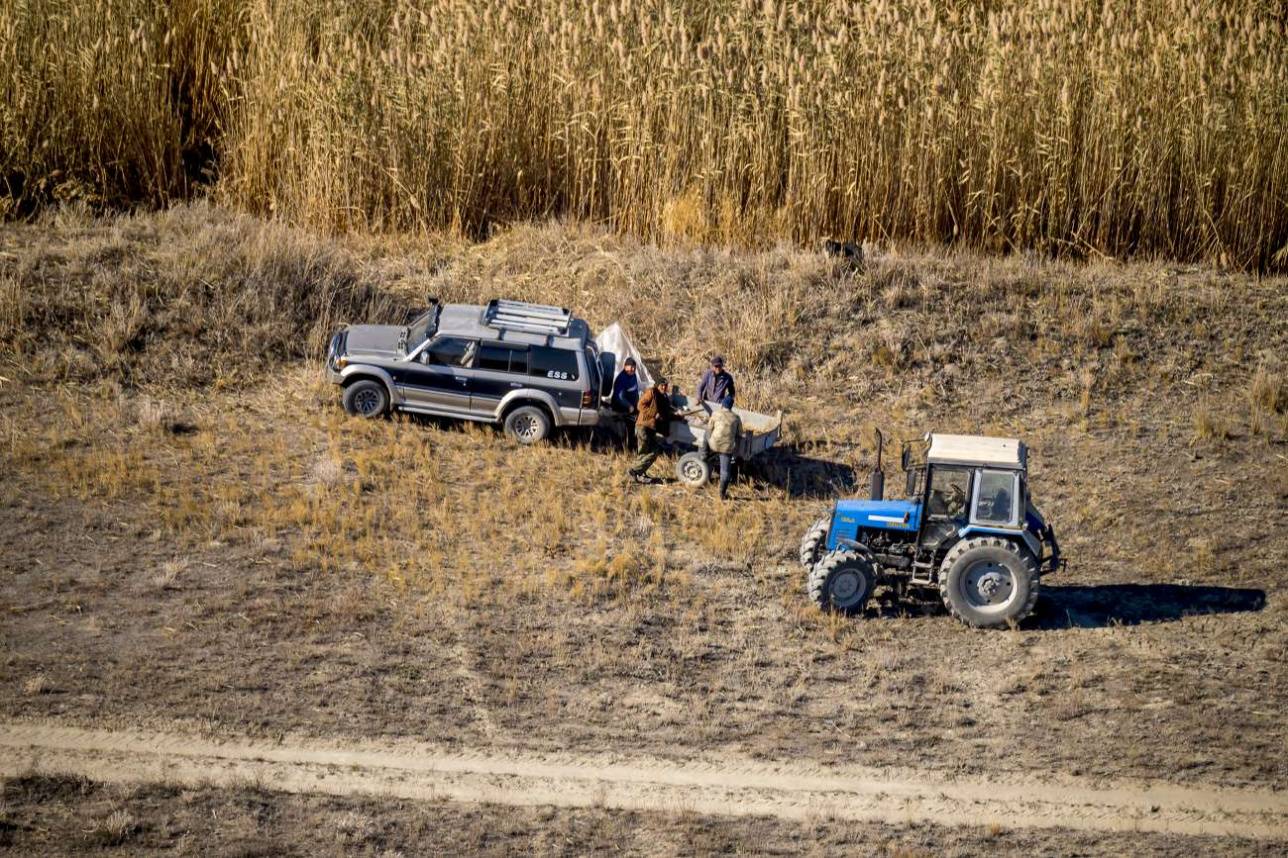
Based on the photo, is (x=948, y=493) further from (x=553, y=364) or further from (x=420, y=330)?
(x=420, y=330)

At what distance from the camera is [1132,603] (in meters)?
13.4

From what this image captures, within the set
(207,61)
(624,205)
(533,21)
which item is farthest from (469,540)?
(207,61)

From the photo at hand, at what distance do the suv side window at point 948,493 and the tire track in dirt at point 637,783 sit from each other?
291cm

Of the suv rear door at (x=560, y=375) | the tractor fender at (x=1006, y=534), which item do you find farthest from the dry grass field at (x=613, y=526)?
the tractor fender at (x=1006, y=534)

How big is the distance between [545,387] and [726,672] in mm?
5334

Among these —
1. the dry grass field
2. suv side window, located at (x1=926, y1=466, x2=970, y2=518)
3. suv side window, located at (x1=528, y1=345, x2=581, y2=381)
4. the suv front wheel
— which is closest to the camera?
the dry grass field

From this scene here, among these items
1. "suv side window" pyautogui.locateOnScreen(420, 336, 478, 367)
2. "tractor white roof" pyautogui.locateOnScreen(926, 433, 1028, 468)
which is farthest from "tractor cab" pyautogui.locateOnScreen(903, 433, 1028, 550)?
"suv side window" pyautogui.locateOnScreen(420, 336, 478, 367)

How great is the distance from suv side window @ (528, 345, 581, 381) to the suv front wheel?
1.45 feet

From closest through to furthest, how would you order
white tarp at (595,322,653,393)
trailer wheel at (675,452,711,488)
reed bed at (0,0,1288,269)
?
trailer wheel at (675,452,711,488) < white tarp at (595,322,653,393) < reed bed at (0,0,1288,269)

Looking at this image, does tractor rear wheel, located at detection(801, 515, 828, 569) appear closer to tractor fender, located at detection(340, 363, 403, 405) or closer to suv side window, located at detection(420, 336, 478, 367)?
suv side window, located at detection(420, 336, 478, 367)

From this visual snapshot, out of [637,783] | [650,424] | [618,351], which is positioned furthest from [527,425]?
[637,783]

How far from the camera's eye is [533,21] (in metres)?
21.5

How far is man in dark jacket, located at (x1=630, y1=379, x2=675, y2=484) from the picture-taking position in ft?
51.1

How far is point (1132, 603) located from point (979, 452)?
94.6 inches
